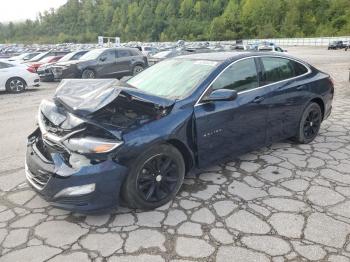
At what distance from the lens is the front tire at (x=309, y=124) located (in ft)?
17.5

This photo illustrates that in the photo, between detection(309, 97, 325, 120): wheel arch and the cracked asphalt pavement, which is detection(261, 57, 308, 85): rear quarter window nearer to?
detection(309, 97, 325, 120): wheel arch

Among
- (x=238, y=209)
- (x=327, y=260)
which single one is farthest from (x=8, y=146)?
(x=327, y=260)

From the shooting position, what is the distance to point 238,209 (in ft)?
11.7

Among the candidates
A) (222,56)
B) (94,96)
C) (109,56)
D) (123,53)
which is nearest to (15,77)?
(109,56)

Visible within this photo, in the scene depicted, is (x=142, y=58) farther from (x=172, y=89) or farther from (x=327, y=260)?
(x=327, y=260)

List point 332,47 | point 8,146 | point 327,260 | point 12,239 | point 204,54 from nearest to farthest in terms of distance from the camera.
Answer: point 327,260 → point 12,239 → point 204,54 → point 8,146 → point 332,47

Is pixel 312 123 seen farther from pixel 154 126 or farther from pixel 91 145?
pixel 91 145

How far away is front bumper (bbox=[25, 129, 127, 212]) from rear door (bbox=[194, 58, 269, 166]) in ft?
3.66

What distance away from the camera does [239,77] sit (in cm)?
437

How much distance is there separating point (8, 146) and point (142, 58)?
11.9 m

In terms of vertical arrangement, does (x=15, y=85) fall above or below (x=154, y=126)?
below

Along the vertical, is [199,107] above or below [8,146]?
above

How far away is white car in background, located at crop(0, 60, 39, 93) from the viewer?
1291 cm

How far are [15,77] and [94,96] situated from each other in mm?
11128
